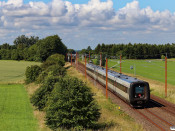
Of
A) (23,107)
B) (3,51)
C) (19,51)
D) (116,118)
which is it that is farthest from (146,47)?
(116,118)

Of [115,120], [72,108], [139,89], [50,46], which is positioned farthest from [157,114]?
[50,46]

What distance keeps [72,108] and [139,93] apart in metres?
10.1

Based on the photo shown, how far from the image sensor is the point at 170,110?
24.9 meters

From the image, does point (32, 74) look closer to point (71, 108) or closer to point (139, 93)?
point (139, 93)

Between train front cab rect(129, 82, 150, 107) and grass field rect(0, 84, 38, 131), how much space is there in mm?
10110

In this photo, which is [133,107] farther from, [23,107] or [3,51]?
[3,51]

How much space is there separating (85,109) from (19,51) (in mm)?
157484

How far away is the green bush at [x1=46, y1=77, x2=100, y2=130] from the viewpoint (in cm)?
1734

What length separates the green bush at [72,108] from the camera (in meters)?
17.3

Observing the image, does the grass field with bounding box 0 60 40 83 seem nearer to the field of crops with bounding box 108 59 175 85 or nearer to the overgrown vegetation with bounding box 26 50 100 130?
the field of crops with bounding box 108 59 175 85

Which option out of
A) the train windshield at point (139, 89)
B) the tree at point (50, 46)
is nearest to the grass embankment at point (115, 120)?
the train windshield at point (139, 89)

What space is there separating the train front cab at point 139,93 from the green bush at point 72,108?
7510mm

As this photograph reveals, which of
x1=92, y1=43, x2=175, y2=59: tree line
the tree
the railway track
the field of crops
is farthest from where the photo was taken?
x1=92, y1=43, x2=175, y2=59: tree line

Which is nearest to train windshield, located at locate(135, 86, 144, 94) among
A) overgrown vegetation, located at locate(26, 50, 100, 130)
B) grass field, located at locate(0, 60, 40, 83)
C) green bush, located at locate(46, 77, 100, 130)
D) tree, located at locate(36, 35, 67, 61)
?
overgrown vegetation, located at locate(26, 50, 100, 130)
